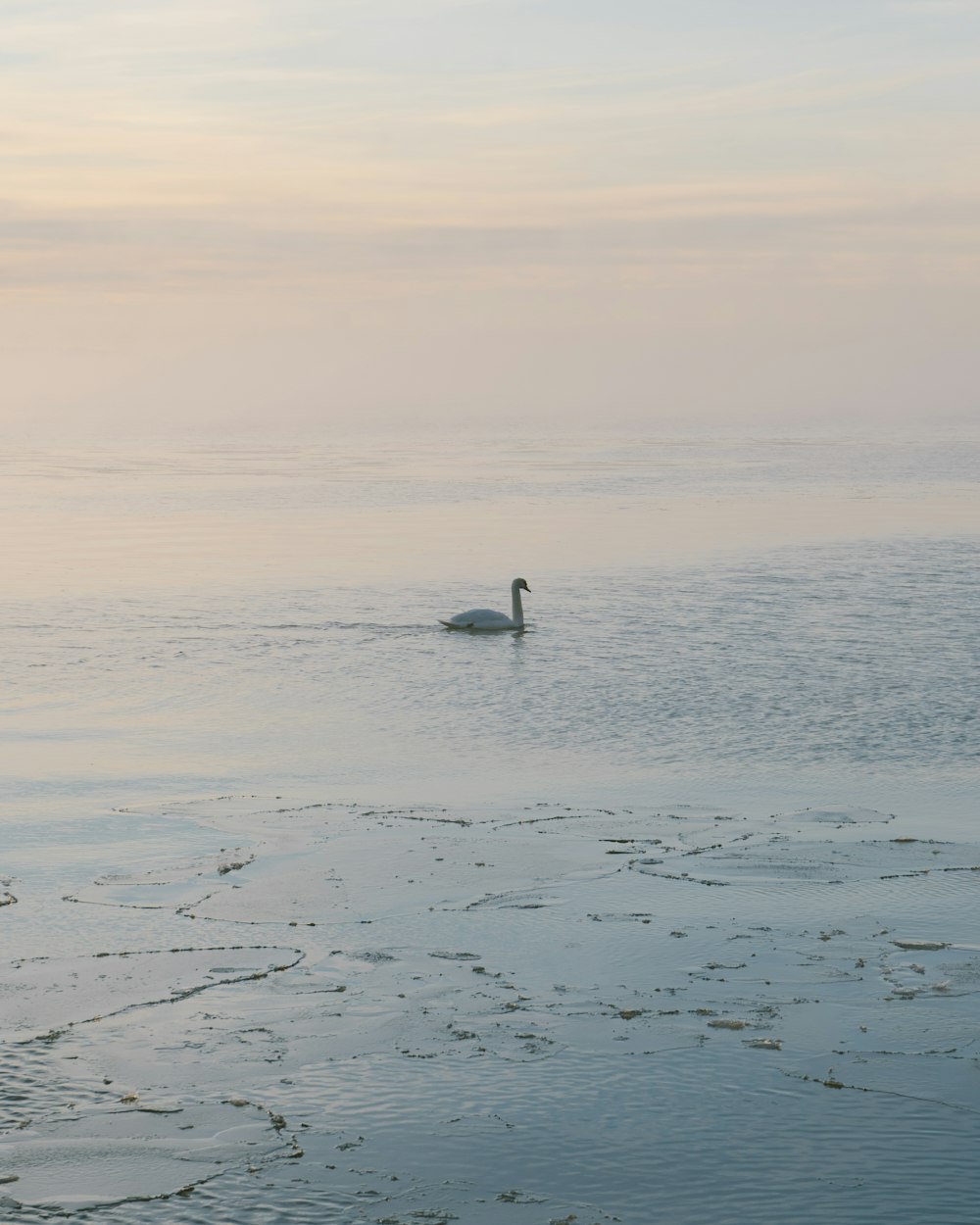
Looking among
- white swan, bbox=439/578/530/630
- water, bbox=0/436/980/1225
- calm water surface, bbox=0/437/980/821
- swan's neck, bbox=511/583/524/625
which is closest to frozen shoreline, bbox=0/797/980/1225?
water, bbox=0/436/980/1225

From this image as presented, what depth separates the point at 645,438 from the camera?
10781cm

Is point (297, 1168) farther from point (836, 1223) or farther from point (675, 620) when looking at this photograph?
point (675, 620)

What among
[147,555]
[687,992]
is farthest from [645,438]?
[687,992]

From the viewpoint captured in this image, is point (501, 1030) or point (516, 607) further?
point (516, 607)

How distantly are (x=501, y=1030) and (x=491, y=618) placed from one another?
16.3 meters

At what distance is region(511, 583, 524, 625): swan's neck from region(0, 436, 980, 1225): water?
19.0 inches

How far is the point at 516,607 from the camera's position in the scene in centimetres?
2542

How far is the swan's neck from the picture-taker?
82.9 feet

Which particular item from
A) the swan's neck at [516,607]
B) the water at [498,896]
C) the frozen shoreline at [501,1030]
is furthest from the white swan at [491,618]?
the frozen shoreline at [501,1030]

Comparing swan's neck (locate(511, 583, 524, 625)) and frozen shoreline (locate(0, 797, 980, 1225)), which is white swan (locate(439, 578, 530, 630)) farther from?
frozen shoreline (locate(0, 797, 980, 1225))

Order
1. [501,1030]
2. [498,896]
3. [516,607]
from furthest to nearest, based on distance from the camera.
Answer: [516,607] → [498,896] → [501,1030]

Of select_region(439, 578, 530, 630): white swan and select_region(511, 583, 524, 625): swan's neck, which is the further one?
select_region(511, 583, 524, 625): swan's neck

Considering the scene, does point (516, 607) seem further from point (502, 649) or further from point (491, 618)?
point (502, 649)

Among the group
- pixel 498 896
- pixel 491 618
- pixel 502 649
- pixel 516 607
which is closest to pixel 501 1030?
pixel 498 896
